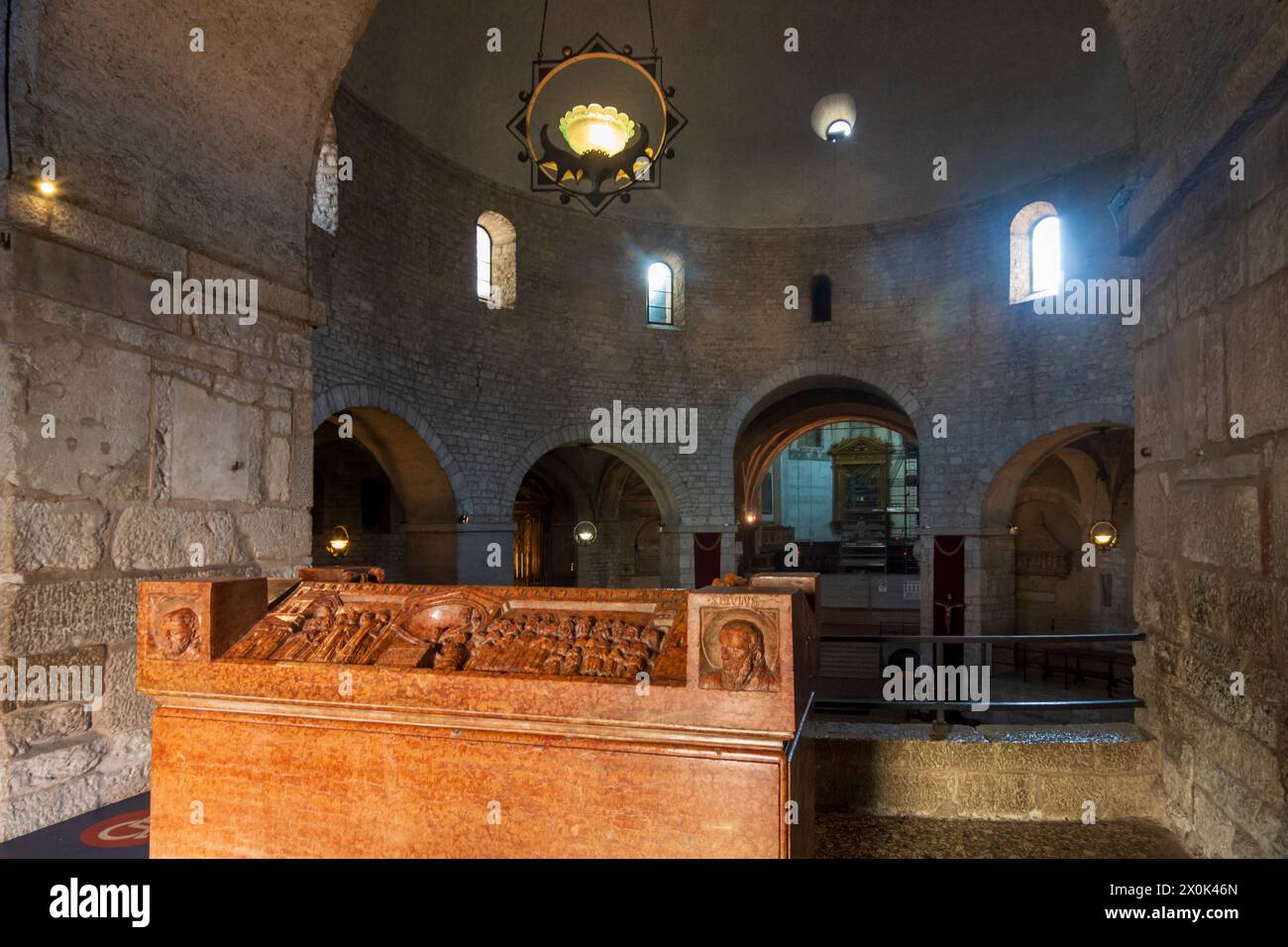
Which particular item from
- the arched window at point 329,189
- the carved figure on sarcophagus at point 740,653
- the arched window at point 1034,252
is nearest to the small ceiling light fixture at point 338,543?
the arched window at point 329,189

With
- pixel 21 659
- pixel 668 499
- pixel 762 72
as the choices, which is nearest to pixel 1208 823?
pixel 21 659

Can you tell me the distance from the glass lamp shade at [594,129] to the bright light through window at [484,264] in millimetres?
5400

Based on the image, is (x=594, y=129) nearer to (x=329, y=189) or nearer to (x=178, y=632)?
(x=329, y=189)

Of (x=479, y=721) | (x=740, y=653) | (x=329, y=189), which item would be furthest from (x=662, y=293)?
(x=740, y=653)

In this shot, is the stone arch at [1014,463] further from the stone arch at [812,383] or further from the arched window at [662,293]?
the arched window at [662,293]

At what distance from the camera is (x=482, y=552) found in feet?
A: 34.7

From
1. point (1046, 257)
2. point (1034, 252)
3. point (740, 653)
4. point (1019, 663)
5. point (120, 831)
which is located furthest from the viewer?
point (1019, 663)

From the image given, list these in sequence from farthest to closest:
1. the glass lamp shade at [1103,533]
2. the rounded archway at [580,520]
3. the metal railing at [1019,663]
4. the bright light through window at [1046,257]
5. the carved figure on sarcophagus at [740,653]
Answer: the rounded archway at [580,520] → the glass lamp shade at [1103,533] → the bright light through window at [1046,257] → the metal railing at [1019,663] → the carved figure on sarcophagus at [740,653]

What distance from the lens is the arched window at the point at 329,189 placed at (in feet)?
27.8

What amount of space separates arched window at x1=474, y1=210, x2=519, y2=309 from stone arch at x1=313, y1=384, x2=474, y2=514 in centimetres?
233

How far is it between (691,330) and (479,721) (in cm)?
1115

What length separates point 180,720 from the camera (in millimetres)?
2309

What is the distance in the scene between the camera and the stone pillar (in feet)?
33.9

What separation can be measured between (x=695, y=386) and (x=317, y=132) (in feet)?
30.3
